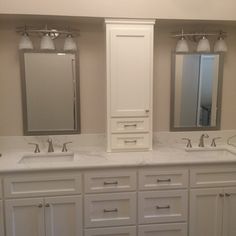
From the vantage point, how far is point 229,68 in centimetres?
264

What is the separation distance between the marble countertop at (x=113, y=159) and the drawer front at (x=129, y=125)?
197 mm

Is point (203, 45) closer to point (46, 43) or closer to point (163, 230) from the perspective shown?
point (46, 43)

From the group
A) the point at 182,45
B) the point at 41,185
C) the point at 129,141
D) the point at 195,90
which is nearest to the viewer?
the point at 41,185

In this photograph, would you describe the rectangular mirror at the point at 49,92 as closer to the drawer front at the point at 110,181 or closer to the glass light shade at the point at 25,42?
the glass light shade at the point at 25,42

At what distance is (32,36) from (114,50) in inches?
29.7

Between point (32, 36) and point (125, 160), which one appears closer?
point (125, 160)

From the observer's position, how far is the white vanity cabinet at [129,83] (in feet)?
7.31

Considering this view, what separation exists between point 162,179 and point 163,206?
0.22 meters

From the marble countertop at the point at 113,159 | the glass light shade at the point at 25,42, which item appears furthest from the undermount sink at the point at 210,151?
the glass light shade at the point at 25,42

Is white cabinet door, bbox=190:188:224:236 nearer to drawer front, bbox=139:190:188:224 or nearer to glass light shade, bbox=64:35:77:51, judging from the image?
drawer front, bbox=139:190:188:224

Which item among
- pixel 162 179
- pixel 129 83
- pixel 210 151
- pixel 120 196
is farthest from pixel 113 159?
pixel 210 151

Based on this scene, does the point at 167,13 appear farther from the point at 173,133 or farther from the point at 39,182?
the point at 39,182

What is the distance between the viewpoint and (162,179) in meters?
2.12

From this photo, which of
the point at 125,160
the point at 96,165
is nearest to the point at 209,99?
the point at 125,160
